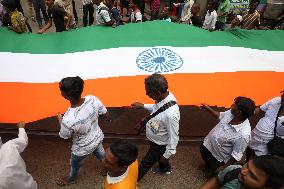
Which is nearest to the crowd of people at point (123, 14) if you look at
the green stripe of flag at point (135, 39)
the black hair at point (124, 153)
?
the green stripe of flag at point (135, 39)

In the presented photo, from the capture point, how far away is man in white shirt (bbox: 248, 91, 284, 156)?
2998 millimetres

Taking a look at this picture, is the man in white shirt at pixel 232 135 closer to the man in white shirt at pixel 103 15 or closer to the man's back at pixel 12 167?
the man's back at pixel 12 167

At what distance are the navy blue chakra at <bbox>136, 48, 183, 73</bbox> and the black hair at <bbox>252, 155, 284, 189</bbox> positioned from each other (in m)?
2.37

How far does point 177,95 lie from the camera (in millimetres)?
3721

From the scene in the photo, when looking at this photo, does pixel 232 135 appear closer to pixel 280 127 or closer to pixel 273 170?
pixel 280 127

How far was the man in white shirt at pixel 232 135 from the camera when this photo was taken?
8.94 ft

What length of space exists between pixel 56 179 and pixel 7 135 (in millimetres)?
977

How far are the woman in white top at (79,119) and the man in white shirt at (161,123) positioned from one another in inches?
18.7

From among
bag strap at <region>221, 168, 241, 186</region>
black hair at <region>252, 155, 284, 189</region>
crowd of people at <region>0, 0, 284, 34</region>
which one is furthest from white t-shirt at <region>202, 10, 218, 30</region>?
black hair at <region>252, 155, 284, 189</region>

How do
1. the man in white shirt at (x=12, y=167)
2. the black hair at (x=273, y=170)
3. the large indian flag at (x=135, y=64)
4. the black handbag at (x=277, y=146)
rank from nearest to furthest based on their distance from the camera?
→ 1. the black hair at (x=273, y=170)
2. the man in white shirt at (x=12, y=167)
3. the black handbag at (x=277, y=146)
4. the large indian flag at (x=135, y=64)

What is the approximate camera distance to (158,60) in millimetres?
4223

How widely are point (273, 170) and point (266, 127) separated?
1.34 m

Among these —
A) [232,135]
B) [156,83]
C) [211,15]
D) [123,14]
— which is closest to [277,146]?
[232,135]

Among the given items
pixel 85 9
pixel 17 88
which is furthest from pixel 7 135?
pixel 85 9
